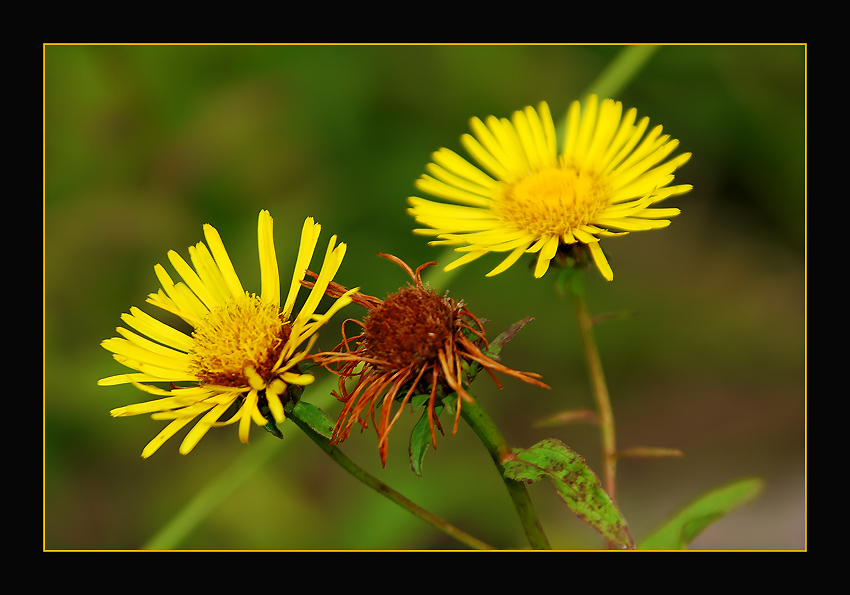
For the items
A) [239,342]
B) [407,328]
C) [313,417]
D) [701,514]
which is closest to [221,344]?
[239,342]

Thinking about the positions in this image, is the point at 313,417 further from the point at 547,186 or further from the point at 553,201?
the point at 547,186

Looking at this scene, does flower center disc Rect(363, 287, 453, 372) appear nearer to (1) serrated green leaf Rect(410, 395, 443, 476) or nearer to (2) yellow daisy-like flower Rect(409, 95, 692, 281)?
(1) serrated green leaf Rect(410, 395, 443, 476)

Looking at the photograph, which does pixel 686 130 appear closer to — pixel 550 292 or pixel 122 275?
pixel 550 292

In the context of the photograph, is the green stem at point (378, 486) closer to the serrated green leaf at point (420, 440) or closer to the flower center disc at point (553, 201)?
the serrated green leaf at point (420, 440)

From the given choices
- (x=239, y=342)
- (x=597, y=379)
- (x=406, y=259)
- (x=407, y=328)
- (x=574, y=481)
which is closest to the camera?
(x=574, y=481)

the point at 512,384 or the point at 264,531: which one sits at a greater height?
the point at 512,384

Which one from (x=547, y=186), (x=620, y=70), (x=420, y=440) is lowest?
(x=420, y=440)

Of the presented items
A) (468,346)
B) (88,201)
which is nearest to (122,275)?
(88,201)
